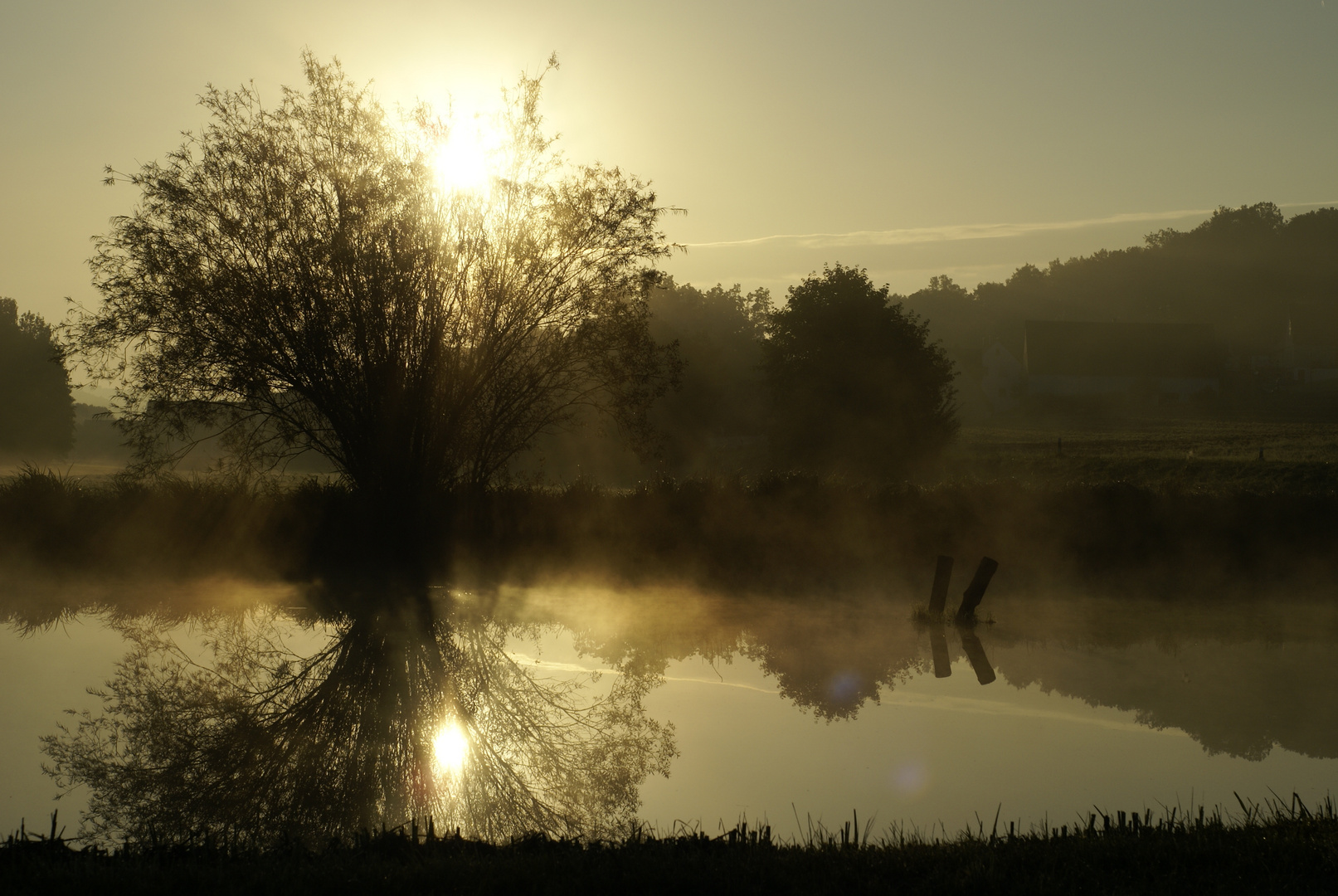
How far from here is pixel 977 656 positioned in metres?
11.6

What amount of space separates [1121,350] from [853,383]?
34995 millimetres

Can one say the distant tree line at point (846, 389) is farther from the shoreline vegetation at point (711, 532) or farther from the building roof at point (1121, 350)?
the building roof at point (1121, 350)

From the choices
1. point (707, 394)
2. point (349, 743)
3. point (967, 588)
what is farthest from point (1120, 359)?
point (349, 743)

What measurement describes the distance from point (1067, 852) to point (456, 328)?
1518cm

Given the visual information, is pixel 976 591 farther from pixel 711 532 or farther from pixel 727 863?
pixel 727 863

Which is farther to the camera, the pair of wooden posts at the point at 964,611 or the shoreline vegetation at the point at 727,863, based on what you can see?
the pair of wooden posts at the point at 964,611

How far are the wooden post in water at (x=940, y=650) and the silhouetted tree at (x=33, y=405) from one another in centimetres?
6002

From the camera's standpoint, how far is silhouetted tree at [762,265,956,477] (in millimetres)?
40375

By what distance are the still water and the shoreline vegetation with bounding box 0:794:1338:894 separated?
997mm

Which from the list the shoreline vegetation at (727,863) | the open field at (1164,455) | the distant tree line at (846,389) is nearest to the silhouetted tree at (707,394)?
the distant tree line at (846,389)

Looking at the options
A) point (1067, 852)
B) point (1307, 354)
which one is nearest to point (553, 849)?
point (1067, 852)

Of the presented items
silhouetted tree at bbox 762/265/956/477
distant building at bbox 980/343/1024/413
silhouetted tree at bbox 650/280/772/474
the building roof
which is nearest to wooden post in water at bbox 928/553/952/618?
silhouetted tree at bbox 762/265/956/477

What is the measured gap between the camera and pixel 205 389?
17.5 metres

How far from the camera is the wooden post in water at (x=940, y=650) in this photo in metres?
10.9
